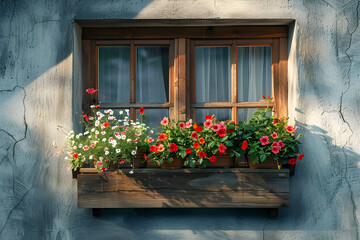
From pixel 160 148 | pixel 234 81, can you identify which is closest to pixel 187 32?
pixel 234 81

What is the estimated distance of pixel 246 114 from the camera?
3.56 meters

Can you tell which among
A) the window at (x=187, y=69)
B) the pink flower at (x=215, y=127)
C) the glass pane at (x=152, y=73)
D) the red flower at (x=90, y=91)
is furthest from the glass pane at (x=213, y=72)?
the red flower at (x=90, y=91)

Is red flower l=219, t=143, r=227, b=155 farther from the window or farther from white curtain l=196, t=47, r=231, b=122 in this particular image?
white curtain l=196, t=47, r=231, b=122

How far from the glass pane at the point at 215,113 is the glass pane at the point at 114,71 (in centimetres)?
63

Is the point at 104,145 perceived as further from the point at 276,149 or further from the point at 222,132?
the point at 276,149

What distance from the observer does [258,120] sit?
330cm

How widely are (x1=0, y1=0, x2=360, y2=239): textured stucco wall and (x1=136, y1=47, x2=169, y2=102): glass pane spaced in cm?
36

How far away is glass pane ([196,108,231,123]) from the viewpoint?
141 inches

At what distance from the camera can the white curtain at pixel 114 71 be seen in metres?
3.63

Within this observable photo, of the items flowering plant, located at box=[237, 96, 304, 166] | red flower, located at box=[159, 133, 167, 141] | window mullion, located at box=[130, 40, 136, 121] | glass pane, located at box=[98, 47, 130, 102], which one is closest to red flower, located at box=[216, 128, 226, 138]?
flowering plant, located at box=[237, 96, 304, 166]

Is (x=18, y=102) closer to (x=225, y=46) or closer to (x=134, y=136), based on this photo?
(x=134, y=136)

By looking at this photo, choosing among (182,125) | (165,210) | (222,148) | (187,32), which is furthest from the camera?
(187,32)

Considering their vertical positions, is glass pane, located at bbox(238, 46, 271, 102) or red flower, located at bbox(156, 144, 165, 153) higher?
glass pane, located at bbox(238, 46, 271, 102)

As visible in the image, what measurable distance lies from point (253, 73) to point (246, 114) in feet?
1.18
